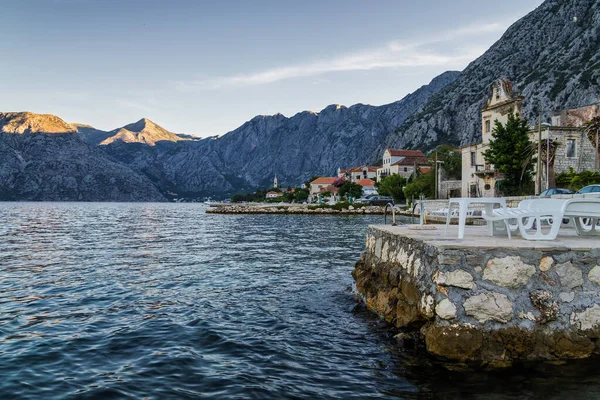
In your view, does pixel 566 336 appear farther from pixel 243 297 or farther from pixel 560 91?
pixel 560 91

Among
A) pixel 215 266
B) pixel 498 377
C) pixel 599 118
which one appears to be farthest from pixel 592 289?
pixel 599 118

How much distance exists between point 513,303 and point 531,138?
42792mm

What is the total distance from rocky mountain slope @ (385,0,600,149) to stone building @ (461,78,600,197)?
2162 inches

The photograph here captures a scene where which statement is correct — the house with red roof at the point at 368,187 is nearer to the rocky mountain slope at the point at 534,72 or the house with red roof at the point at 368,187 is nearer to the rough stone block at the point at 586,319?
the rocky mountain slope at the point at 534,72

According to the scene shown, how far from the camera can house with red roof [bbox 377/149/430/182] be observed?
352ft

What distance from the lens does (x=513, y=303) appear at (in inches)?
261

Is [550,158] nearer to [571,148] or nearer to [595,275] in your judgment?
[571,148]

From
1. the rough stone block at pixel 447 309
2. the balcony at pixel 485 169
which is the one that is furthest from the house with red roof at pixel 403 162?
the rough stone block at pixel 447 309

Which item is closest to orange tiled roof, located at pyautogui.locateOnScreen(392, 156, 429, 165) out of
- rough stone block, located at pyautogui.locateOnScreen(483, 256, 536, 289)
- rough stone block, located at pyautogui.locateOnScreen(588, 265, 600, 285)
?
rough stone block, located at pyautogui.locateOnScreen(588, 265, 600, 285)

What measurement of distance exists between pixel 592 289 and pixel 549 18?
159838 mm

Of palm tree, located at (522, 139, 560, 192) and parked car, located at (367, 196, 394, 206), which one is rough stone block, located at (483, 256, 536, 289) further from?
parked car, located at (367, 196, 394, 206)

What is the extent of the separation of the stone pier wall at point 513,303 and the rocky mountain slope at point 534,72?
103665mm

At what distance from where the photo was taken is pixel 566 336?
6578mm

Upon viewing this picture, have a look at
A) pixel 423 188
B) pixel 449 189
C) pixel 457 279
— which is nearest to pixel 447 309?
pixel 457 279
